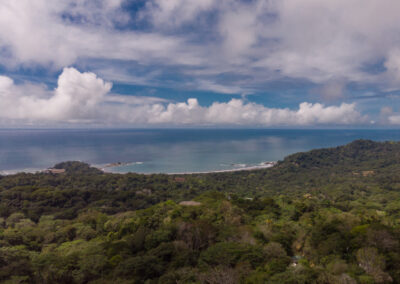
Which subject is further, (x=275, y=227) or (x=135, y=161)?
(x=135, y=161)

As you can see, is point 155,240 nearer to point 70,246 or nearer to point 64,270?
point 64,270

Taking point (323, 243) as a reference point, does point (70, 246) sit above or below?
below

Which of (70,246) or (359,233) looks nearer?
(359,233)

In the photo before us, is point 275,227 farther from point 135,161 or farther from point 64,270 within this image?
point 135,161

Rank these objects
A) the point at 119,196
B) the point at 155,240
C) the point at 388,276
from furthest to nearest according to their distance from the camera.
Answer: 1. the point at 119,196
2. the point at 155,240
3. the point at 388,276

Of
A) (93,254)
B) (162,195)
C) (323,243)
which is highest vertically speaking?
(323,243)

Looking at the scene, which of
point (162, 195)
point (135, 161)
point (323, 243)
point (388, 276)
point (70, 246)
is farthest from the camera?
point (135, 161)

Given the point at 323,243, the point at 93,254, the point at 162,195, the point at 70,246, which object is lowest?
the point at 162,195

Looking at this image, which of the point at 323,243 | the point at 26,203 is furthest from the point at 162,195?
the point at 323,243

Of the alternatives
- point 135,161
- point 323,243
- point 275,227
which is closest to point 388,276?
point 323,243
